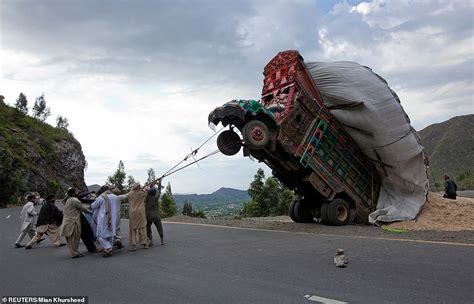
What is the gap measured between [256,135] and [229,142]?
45.1 inches

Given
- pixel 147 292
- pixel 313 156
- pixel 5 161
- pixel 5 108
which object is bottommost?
pixel 147 292

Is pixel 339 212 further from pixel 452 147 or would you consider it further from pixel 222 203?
pixel 222 203

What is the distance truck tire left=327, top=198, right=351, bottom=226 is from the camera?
11.1m

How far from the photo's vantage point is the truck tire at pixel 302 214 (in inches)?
506

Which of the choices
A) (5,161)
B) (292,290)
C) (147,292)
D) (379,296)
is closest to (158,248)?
(147,292)

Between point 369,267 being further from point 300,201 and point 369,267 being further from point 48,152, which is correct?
point 48,152

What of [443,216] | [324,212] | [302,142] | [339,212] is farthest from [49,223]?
[443,216]

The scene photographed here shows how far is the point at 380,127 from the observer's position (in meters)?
10.6

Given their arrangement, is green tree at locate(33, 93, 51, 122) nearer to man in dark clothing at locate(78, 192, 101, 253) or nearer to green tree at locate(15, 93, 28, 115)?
green tree at locate(15, 93, 28, 115)

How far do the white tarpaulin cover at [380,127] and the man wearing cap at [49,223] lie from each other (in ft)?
25.6

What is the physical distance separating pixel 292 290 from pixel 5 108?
6631cm

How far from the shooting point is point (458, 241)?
746 cm

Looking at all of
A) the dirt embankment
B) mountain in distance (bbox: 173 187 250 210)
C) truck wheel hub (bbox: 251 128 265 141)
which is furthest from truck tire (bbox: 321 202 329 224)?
mountain in distance (bbox: 173 187 250 210)

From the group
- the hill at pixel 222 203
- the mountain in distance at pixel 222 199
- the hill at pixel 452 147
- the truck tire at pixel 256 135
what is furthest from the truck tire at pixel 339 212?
the mountain in distance at pixel 222 199
